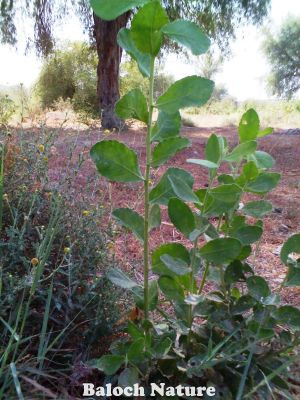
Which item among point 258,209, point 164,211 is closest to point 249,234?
point 258,209

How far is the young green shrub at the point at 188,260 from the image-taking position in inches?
31.3

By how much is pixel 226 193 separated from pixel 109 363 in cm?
42

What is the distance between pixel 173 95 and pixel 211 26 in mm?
8374

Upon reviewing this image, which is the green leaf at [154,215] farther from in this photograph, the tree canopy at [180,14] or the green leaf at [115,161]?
the tree canopy at [180,14]

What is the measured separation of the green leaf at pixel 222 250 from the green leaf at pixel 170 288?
91mm

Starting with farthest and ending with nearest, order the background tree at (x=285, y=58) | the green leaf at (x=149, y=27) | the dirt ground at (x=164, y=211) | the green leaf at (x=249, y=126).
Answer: the background tree at (x=285, y=58)
the dirt ground at (x=164, y=211)
the green leaf at (x=249, y=126)
the green leaf at (x=149, y=27)

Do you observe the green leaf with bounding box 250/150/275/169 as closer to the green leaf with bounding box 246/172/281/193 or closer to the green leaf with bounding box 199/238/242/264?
the green leaf with bounding box 246/172/281/193

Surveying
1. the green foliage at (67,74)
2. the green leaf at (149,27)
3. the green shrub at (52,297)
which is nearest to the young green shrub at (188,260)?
the green leaf at (149,27)

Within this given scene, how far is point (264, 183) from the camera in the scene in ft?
3.14

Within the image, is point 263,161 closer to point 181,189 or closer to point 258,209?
point 258,209

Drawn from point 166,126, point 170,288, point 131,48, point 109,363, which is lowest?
point 109,363

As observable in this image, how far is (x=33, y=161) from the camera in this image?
1.56 meters

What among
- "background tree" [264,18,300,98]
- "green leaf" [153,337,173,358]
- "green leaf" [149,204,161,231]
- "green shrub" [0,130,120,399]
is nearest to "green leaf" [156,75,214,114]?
"green leaf" [149,204,161,231]

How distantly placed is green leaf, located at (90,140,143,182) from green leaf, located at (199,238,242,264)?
210 mm
